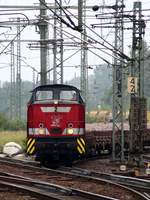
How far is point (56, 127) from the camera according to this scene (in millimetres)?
21125

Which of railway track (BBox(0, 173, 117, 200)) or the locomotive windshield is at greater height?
the locomotive windshield

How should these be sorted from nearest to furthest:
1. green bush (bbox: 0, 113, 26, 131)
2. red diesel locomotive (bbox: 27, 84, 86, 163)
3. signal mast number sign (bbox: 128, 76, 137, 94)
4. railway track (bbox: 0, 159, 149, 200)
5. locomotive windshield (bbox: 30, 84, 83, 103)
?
railway track (bbox: 0, 159, 149, 200) < red diesel locomotive (bbox: 27, 84, 86, 163) < locomotive windshield (bbox: 30, 84, 83, 103) < signal mast number sign (bbox: 128, 76, 137, 94) < green bush (bbox: 0, 113, 26, 131)

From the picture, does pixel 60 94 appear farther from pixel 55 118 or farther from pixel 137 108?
pixel 137 108

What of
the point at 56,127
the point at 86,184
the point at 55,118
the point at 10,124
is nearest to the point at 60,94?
the point at 55,118

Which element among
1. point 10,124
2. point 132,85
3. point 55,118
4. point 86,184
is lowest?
point 86,184

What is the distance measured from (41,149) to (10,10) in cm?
781

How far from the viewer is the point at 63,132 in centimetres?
2114

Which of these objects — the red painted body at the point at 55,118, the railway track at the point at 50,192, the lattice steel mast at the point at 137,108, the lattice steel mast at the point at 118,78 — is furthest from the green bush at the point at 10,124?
the railway track at the point at 50,192

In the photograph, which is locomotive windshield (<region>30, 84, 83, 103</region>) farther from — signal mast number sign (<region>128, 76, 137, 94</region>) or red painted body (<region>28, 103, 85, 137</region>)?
signal mast number sign (<region>128, 76, 137, 94</region>)

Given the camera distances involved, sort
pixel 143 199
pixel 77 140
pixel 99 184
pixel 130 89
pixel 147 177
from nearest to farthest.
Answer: pixel 143 199 → pixel 99 184 → pixel 147 177 → pixel 77 140 → pixel 130 89

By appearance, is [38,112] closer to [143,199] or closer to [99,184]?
[99,184]

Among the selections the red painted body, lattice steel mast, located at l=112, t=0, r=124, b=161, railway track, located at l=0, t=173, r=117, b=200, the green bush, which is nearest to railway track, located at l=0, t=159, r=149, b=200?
railway track, located at l=0, t=173, r=117, b=200

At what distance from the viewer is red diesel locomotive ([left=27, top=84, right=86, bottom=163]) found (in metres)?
21.1

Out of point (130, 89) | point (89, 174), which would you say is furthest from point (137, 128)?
point (89, 174)
